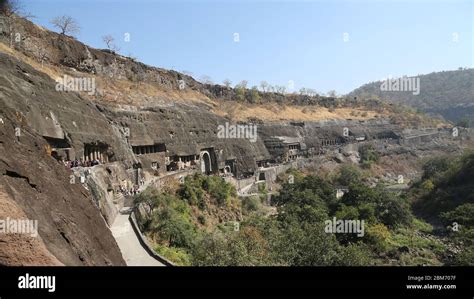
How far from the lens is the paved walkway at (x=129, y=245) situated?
14.9 metres

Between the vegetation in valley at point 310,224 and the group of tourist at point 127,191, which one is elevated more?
the group of tourist at point 127,191

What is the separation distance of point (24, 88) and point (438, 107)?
183288 millimetres
